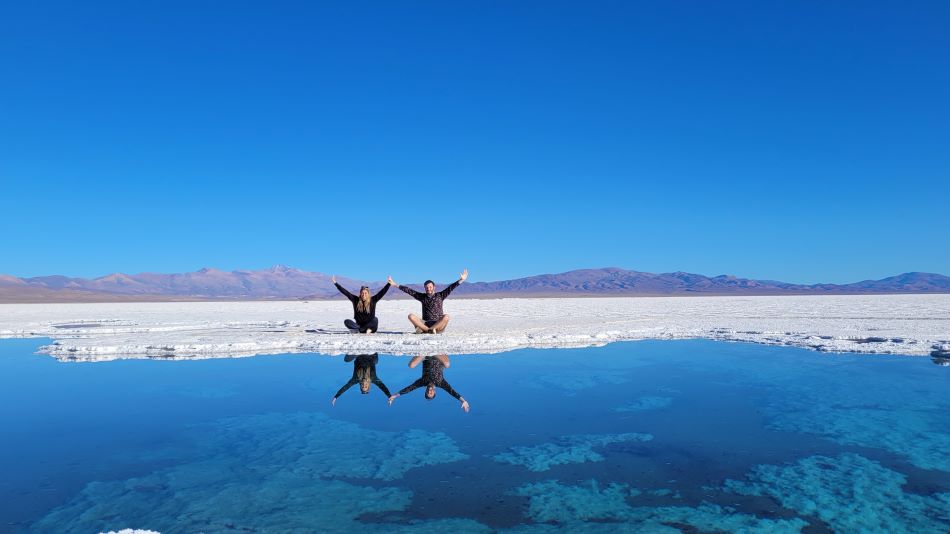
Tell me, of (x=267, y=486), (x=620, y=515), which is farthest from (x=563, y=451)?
(x=267, y=486)

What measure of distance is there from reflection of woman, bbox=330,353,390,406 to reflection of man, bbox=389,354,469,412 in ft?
1.26

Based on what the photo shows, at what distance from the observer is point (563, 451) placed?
16.2ft

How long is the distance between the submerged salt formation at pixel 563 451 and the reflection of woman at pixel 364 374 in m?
2.63

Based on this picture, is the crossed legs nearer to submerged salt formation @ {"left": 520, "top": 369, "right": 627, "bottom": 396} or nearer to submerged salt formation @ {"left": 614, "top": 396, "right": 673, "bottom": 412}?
submerged salt formation @ {"left": 520, "top": 369, "right": 627, "bottom": 396}

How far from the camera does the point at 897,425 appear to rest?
583 cm

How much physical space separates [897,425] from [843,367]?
12.7 feet

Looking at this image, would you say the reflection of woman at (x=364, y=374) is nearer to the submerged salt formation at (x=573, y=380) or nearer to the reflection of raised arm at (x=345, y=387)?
the reflection of raised arm at (x=345, y=387)

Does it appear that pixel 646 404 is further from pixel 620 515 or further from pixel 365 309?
pixel 365 309

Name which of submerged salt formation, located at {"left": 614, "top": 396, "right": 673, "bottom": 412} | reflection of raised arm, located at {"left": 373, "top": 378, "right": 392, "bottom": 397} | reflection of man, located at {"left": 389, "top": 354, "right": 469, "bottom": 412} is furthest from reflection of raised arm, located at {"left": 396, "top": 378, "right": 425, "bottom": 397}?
submerged salt formation, located at {"left": 614, "top": 396, "right": 673, "bottom": 412}

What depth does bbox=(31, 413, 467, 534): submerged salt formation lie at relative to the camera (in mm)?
3557

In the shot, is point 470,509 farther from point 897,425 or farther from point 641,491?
point 897,425

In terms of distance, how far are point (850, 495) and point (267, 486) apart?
3.75 metres

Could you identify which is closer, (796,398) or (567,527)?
(567,527)

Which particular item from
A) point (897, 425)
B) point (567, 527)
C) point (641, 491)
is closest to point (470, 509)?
point (567, 527)
